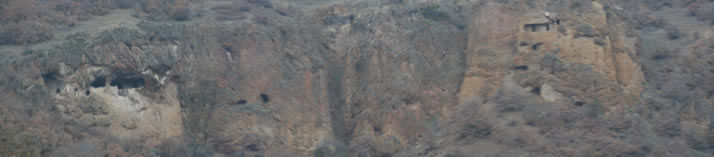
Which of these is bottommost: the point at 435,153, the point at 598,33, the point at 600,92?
the point at 435,153

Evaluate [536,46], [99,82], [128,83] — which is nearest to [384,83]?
[536,46]

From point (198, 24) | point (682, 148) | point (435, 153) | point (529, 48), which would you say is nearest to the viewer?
point (682, 148)

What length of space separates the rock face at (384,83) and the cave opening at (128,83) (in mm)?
43

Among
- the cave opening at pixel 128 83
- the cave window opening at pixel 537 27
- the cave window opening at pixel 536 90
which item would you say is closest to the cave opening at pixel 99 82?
the cave opening at pixel 128 83

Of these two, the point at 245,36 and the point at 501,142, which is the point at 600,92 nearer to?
the point at 501,142

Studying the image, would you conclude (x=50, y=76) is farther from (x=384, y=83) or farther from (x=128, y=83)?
(x=384, y=83)

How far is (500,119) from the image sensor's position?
2773 cm

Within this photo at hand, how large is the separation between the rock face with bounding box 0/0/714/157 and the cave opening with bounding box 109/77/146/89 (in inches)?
1.7

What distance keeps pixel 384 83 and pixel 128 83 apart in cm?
1130

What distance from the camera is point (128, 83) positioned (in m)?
27.0

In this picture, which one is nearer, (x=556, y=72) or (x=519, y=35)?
(x=556, y=72)

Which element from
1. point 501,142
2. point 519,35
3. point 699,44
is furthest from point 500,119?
point 699,44

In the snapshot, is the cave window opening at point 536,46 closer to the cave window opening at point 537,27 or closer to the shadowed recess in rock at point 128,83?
the cave window opening at point 537,27

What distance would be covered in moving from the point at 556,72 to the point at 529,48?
191 centimetres
